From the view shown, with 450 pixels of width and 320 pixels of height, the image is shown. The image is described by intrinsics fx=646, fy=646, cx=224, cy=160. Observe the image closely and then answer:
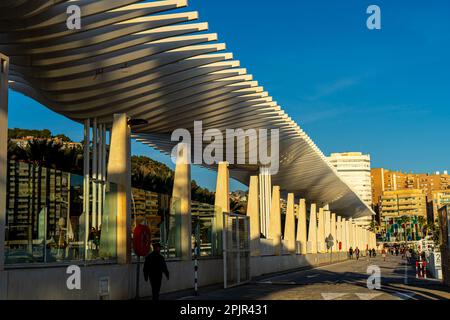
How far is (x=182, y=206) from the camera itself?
928 inches

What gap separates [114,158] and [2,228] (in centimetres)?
772

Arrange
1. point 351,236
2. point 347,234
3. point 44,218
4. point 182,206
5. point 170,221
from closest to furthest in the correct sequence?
point 44,218
point 170,221
point 182,206
point 347,234
point 351,236

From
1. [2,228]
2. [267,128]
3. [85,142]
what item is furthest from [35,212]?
[267,128]

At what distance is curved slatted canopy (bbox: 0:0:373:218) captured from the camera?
16.1m

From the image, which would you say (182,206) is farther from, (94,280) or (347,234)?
(347,234)

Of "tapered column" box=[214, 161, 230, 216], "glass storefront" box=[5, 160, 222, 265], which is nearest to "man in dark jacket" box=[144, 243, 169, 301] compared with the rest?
"glass storefront" box=[5, 160, 222, 265]

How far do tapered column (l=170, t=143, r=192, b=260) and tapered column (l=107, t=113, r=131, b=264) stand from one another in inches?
142

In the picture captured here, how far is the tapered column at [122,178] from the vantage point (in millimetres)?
18203

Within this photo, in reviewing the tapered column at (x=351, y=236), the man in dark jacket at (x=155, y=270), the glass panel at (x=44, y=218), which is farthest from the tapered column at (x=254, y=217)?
the tapered column at (x=351, y=236)

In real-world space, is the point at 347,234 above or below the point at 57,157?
below

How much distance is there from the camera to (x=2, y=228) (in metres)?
11.9

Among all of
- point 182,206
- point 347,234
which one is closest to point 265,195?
point 182,206

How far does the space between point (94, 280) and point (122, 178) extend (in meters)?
3.94

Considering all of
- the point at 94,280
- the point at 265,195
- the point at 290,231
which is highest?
the point at 265,195
